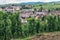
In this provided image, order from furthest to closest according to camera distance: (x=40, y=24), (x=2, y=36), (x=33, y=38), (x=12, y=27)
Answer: (x=40, y=24), (x=12, y=27), (x=33, y=38), (x=2, y=36)

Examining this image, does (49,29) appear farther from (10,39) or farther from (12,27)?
(10,39)

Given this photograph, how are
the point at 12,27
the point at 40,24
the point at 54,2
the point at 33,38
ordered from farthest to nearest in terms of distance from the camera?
the point at 54,2 → the point at 40,24 → the point at 12,27 → the point at 33,38

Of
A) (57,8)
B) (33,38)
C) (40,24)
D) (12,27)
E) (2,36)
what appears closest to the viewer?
(2,36)

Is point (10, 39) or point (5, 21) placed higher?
point (5, 21)

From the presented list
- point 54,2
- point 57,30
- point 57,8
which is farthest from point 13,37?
point 54,2

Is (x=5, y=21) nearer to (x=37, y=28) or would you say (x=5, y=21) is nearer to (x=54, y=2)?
(x=37, y=28)

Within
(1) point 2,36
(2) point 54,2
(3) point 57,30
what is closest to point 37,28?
(3) point 57,30

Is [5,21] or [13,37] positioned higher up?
[5,21]

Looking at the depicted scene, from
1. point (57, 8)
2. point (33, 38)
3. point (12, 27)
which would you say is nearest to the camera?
point (33, 38)

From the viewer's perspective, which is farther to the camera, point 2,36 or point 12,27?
point 12,27
